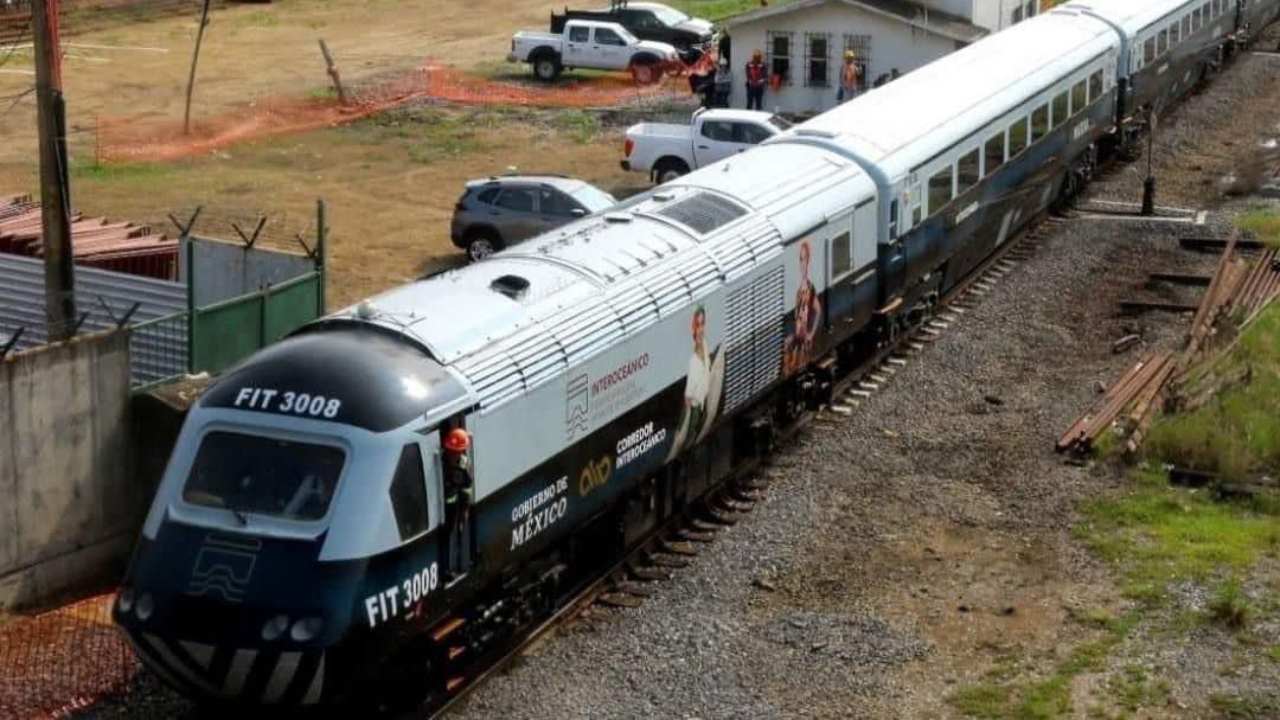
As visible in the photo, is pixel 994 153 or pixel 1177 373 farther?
Answer: pixel 994 153

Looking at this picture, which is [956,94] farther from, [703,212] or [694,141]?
[694,141]

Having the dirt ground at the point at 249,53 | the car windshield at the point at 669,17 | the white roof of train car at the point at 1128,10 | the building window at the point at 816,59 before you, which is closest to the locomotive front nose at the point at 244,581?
the white roof of train car at the point at 1128,10

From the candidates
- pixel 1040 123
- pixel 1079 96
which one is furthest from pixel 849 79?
pixel 1040 123

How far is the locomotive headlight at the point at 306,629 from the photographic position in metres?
12.8

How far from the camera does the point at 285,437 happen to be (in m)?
13.2

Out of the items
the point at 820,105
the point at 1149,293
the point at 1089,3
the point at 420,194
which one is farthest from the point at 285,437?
the point at 820,105

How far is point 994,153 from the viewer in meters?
26.5

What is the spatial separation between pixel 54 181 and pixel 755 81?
2537cm

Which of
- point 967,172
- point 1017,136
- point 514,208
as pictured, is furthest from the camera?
point 514,208

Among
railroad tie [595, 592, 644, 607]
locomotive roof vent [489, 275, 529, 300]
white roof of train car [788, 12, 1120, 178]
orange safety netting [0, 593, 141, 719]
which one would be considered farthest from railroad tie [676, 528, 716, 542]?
white roof of train car [788, 12, 1120, 178]

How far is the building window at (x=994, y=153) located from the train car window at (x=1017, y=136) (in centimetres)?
44

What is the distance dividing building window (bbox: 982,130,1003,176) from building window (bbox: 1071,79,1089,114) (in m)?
4.52

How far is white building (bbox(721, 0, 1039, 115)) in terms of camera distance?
136 ft

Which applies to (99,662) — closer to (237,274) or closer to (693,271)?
(693,271)
